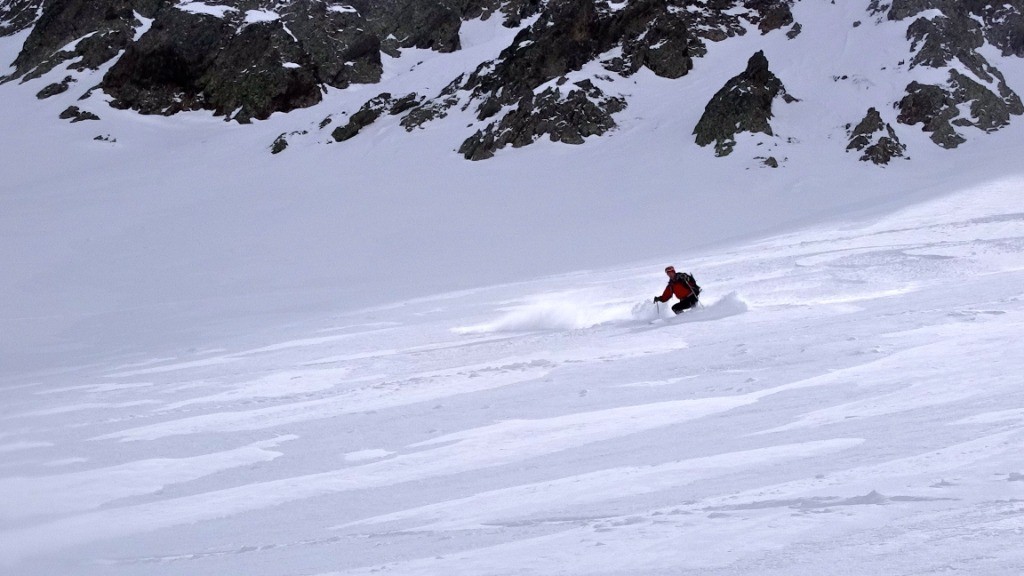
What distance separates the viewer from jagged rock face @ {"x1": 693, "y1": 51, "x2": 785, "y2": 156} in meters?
39.4

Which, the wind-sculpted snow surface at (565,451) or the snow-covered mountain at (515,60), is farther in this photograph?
the snow-covered mountain at (515,60)

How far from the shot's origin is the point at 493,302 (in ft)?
63.0

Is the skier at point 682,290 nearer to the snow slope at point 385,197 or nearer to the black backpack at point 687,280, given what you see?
the black backpack at point 687,280

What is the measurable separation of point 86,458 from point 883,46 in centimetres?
4363

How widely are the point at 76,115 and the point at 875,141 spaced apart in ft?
146

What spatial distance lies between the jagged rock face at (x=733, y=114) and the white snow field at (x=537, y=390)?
4.46 meters

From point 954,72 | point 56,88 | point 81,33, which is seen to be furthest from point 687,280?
point 81,33

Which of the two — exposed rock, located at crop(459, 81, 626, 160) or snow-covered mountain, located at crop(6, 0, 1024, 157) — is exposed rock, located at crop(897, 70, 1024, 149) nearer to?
snow-covered mountain, located at crop(6, 0, 1024, 157)

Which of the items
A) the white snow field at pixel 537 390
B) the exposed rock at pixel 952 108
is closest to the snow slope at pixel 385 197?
the white snow field at pixel 537 390

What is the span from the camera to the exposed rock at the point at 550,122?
4272cm

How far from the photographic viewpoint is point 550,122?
43.0 metres

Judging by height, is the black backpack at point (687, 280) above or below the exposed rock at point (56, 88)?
below

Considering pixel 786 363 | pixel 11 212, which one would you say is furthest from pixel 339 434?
pixel 11 212

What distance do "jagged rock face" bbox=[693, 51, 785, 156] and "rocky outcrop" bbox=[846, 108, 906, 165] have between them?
11.8ft
